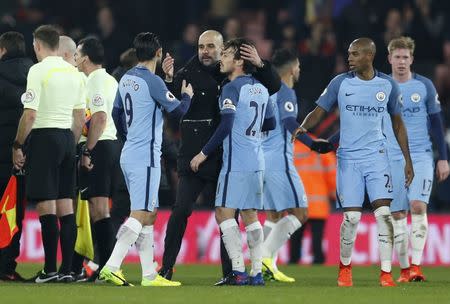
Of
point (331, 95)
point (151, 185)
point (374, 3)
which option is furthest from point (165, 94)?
point (374, 3)

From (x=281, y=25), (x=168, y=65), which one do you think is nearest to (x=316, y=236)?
(x=281, y=25)

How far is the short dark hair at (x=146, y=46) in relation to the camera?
1284 cm

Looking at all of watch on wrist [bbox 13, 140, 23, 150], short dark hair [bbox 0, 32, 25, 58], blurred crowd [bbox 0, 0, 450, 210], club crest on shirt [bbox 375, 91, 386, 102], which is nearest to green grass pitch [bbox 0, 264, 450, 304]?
watch on wrist [bbox 13, 140, 23, 150]

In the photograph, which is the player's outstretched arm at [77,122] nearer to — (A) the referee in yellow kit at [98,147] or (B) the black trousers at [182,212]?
(A) the referee in yellow kit at [98,147]

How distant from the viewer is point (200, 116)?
13500 millimetres

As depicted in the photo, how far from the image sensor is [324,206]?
18672mm

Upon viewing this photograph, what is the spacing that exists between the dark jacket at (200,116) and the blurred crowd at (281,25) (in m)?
6.38

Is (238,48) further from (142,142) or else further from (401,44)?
(401,44)

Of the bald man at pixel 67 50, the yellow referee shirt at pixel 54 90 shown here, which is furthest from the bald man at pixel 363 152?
the bald man at pixel 67 50

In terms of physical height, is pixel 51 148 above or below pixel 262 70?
below

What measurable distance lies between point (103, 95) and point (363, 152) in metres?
2.59

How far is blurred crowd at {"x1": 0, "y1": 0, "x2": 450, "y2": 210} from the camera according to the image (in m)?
20.8

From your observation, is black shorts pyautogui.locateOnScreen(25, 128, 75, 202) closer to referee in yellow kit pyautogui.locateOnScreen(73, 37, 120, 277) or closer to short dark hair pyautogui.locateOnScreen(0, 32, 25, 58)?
referee in yellow kit pyautogui.locateOnScreen(73, 37, 120, 277)

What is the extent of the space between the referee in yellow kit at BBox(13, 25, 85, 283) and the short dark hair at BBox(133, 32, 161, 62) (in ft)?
2.82
